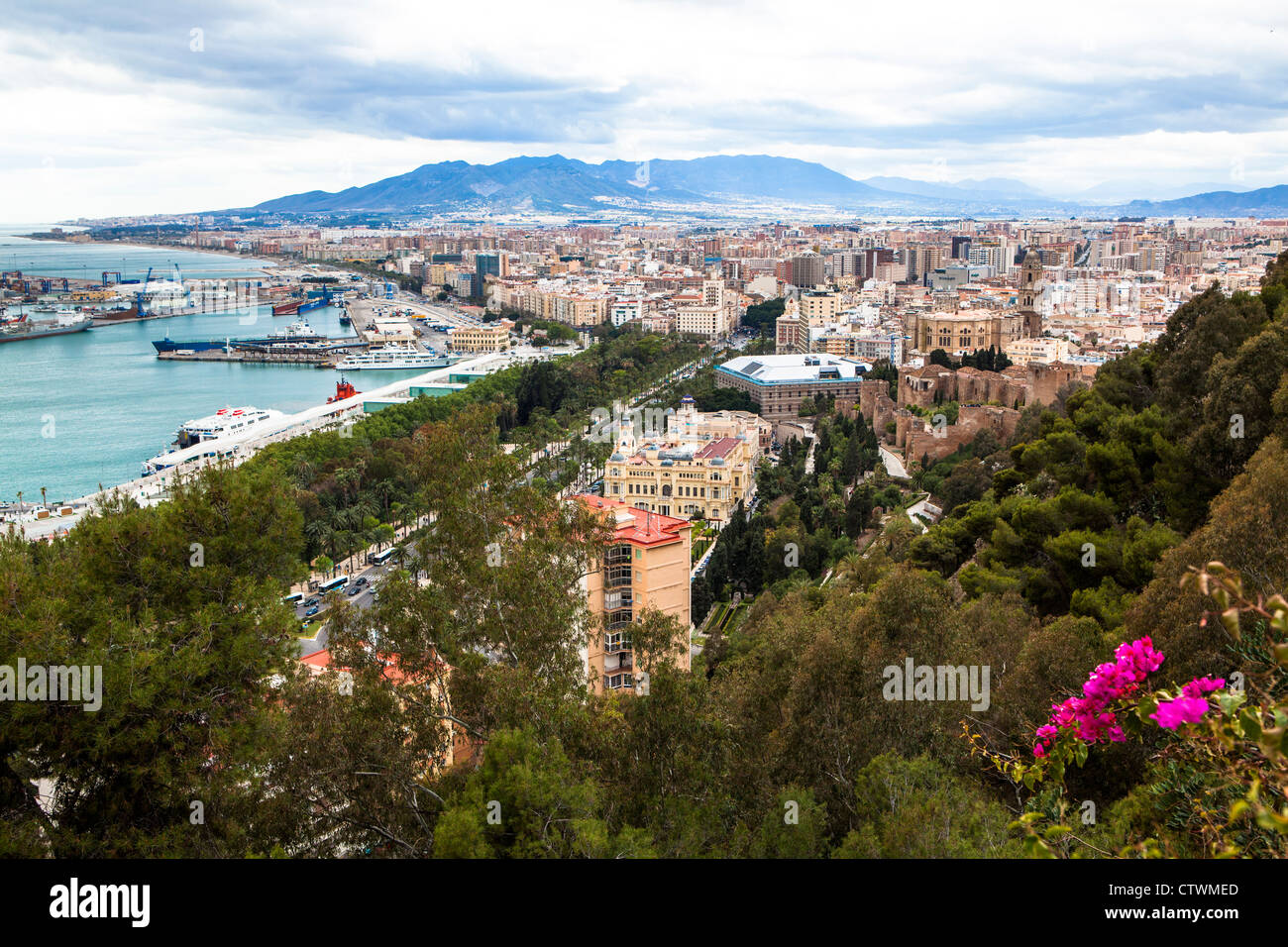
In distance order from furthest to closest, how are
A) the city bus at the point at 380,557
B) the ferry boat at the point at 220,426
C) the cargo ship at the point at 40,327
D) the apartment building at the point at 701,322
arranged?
the apartment building at the point at 701,322 < the cargo ship at the point at 40,327 < the ferry boat at the point at 220,426 < the city bus at the point at 380,557

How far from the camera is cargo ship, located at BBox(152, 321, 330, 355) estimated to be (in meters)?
31.7

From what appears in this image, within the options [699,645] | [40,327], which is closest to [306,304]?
[40,327]

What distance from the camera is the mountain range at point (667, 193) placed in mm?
118625

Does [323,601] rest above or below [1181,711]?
below

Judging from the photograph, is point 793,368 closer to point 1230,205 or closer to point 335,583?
point 335,583

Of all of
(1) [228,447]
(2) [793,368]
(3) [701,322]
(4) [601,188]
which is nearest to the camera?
(1) [228,447]

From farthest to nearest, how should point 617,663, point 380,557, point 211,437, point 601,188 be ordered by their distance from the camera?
1. point 601,188
2. point 211,437
3. point 380,557
4. point 617,663

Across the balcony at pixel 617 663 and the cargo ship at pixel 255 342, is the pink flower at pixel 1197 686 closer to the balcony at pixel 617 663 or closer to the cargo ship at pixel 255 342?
the balcony at pixel 617 663

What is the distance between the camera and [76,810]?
3.11 m

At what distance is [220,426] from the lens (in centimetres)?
1994

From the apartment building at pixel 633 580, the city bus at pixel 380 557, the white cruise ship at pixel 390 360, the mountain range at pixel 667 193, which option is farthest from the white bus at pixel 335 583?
the mountain range at pixel 667 193

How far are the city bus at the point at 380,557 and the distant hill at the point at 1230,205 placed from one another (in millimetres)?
80136

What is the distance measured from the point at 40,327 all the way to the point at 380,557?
2717 centimetres

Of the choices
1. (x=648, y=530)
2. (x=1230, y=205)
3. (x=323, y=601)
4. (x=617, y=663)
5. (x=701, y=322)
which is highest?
(x=1230, y=205)
